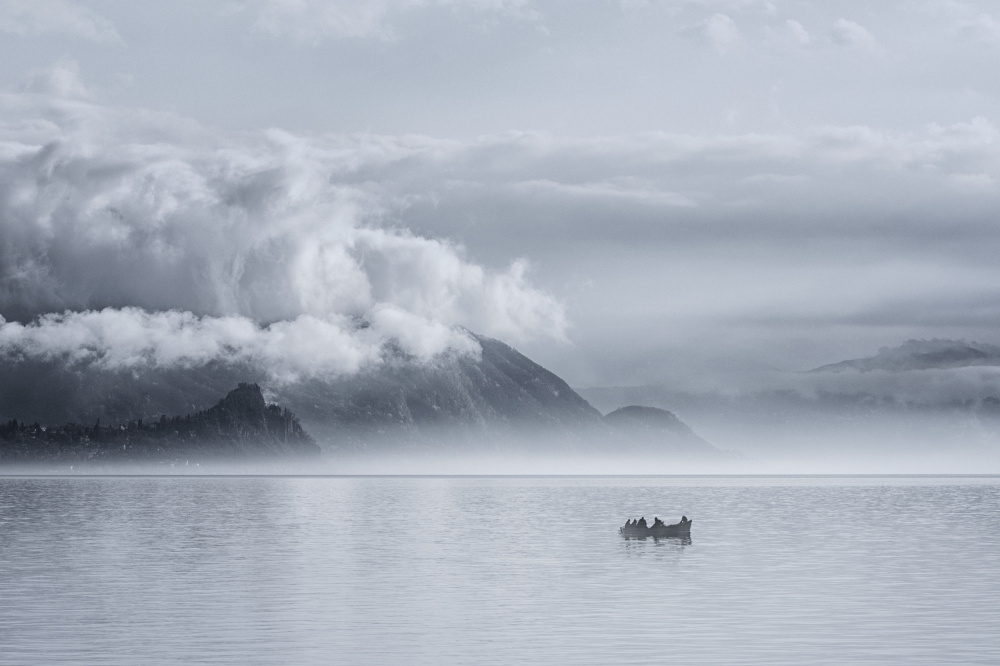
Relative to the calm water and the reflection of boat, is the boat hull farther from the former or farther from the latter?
the calm water

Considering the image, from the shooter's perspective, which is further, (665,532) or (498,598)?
(665,532)

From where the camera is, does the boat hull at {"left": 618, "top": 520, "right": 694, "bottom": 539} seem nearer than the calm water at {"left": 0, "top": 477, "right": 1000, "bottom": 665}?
No

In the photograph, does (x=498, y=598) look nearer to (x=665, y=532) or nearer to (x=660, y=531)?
(x=660, y=531)

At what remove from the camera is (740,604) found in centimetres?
7356

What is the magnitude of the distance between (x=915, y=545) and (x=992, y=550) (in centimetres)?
840

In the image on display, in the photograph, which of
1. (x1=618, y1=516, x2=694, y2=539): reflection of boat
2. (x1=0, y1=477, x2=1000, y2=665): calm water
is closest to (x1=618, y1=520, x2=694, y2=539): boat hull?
(x1=618, y1=516, x2=694, y2=539): reflection of boat

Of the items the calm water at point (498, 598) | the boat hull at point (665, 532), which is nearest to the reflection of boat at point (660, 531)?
the boat hull at point (665, 532)

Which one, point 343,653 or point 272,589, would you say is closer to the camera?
point 343,653

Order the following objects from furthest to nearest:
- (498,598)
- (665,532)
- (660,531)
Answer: (665,532)
(660,531)
(498,598)

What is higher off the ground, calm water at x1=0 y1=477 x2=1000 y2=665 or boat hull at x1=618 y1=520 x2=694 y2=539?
boat hull at x1=618 y1=520 x2=694 y2=539

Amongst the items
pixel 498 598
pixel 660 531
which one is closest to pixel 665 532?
pixel 660 531

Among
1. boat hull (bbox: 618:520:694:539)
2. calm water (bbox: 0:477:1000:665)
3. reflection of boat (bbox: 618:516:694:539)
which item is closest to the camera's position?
calm water (bbox: 0:477:1000:665)

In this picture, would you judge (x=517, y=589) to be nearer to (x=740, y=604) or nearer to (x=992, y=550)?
(x=740, y=604)

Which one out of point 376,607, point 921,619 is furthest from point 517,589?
point 921,619
